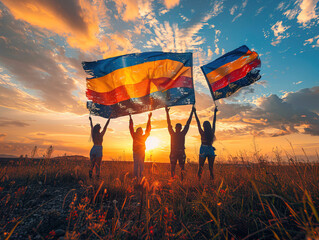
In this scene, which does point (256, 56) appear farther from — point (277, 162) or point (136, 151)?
point (136, 151)

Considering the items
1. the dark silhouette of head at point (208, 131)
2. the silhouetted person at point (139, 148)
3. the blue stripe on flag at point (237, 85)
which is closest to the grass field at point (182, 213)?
the silhouetted person at point (139, 148)

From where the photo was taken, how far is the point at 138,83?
20.2 feet

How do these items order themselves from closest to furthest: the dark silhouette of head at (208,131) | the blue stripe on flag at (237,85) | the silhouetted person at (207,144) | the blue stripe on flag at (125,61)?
1. the silhouetted person at (207,144)
2. the dark silhouette of head at (208,131)
3. the blue stripe on flag at (237,85)
4. the blue stripe on flag at (125,61)

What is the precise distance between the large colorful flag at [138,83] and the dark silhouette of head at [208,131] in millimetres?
911

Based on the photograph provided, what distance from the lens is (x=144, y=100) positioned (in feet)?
20.2

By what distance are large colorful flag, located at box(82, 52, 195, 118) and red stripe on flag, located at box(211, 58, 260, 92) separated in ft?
3.23

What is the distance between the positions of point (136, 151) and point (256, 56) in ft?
18.0

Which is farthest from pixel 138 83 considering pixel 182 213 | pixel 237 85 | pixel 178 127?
pixel 182 213

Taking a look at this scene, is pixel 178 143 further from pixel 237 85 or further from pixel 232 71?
pixel 232 71

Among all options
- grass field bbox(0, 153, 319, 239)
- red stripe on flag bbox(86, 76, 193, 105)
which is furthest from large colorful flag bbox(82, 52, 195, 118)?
grass field bbox(0, 153, 319, 239)

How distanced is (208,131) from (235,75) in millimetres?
2339

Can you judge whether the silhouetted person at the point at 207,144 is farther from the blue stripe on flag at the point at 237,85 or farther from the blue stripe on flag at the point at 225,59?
the blue stripe on flag at the point at 225,59

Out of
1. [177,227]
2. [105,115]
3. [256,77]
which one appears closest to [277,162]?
[256,77]

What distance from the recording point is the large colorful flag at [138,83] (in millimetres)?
5875
